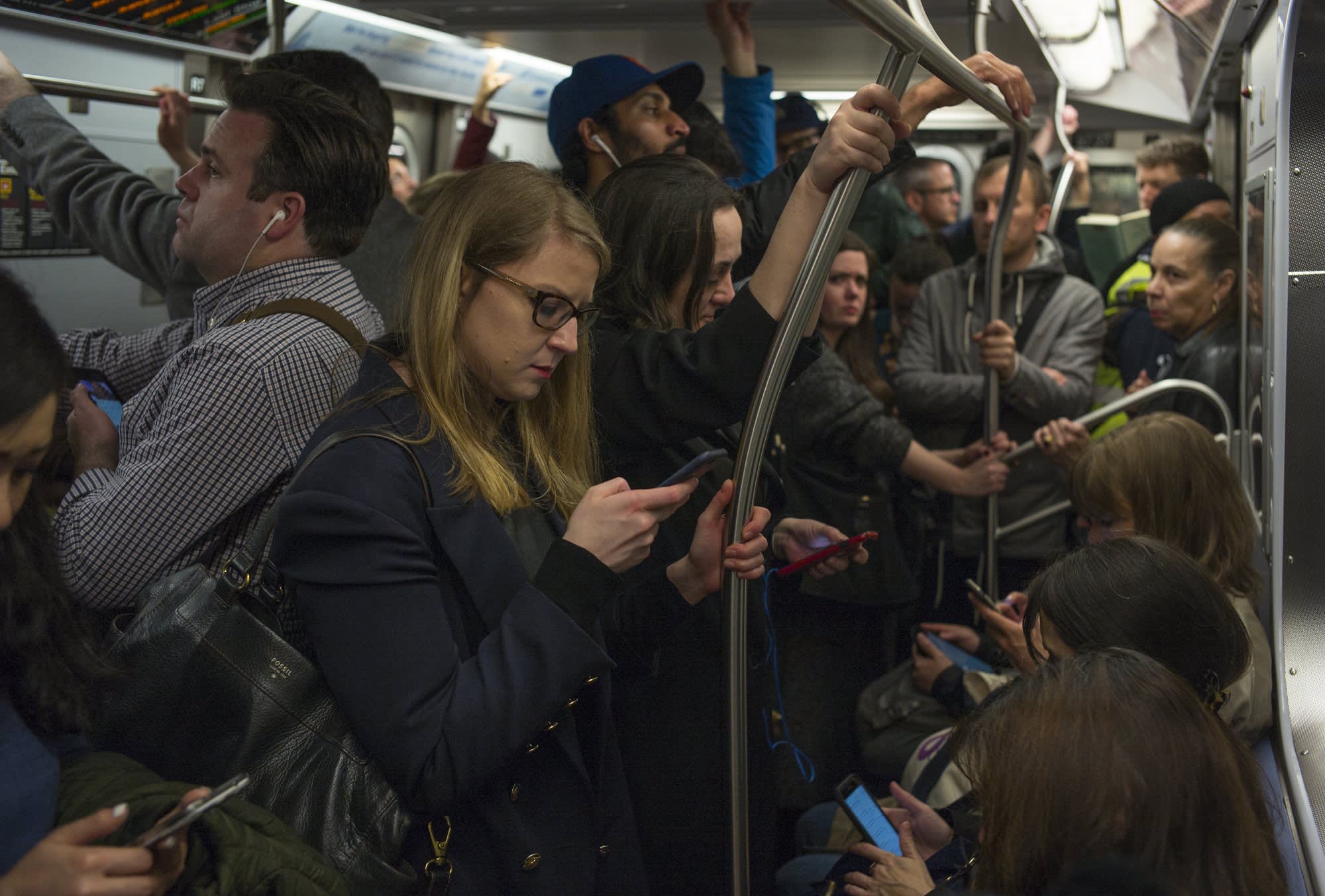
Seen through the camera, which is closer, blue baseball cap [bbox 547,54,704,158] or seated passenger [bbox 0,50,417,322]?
seated passenger [bbox 0,50,417,322]

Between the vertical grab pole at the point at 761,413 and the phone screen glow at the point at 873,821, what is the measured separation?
1.08 ft

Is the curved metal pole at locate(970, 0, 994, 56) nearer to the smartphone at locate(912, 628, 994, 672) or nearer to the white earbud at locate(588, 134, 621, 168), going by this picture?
the white earbud at locate(588, 134, 621, 168)

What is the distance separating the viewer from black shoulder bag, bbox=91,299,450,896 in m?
1.49

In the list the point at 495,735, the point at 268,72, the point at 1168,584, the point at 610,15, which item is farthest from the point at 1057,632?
the point at 610,15

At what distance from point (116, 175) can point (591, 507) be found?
5.70 feet

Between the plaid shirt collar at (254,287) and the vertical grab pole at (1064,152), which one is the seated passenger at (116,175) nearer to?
the plaid shirt collar at (254,287)

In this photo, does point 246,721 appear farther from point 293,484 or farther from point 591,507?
point 591,507

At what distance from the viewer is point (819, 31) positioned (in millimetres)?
3721

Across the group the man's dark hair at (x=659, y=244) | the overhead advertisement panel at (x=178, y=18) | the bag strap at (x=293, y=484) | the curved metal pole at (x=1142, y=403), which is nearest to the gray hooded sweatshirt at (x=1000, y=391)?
the curved metal pole at (x=1142, y=403)

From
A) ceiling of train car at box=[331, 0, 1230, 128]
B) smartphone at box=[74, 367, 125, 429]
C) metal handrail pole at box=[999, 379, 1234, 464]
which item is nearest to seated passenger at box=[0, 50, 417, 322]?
smartphone at box=[74, 367, 125, 429]

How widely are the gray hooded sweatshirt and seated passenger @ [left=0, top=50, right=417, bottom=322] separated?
6.98ft

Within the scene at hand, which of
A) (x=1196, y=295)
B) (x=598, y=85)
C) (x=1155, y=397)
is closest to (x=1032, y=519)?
(x=1155, y=397)

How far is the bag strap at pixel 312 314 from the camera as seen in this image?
1.97 m

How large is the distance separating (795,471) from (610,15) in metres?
1.45
